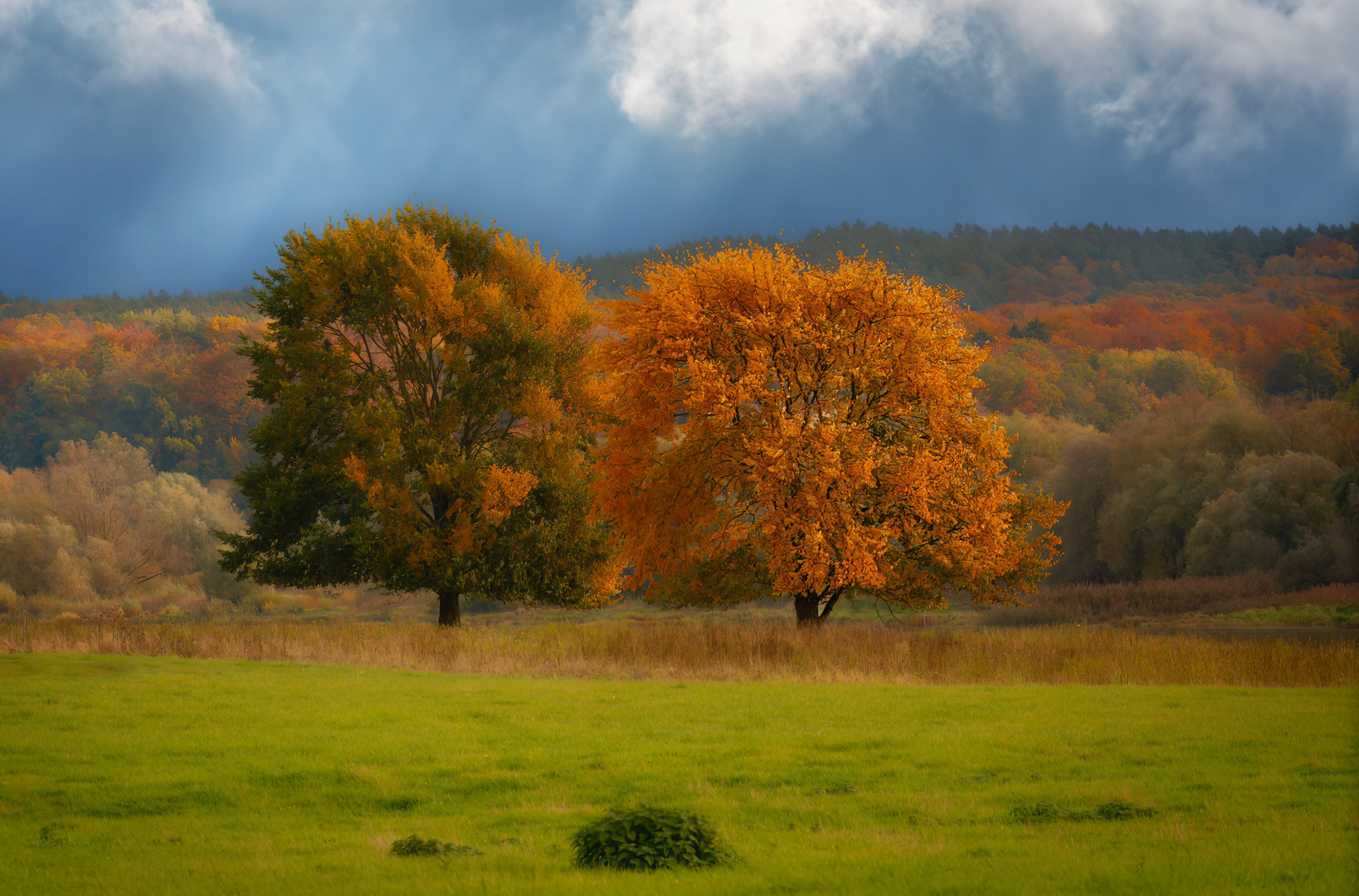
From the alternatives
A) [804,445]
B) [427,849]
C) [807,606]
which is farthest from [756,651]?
[427,849]

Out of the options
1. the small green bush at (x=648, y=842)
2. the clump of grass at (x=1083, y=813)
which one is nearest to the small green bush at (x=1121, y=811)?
the clump of grass at (x=1083, y=813)

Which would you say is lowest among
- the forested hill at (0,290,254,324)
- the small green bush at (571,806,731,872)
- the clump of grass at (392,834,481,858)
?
the clump of grass at (392,834,481,858)

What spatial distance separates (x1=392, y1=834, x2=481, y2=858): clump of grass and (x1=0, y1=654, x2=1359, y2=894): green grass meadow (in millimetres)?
202

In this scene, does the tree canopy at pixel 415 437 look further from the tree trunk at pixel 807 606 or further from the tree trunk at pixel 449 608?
the tree trunk at pixel 807 606

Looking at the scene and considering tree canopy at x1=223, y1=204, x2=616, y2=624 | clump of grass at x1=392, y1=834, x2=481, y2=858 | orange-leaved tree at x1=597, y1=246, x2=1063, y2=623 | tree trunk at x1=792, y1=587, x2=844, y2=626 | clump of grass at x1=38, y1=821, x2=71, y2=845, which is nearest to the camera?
clump of grass at x1=392, y1=834, x2=481, y2=858

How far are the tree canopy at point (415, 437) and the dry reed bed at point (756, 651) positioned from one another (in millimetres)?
4600

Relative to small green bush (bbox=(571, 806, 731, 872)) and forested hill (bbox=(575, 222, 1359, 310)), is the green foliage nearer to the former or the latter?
forested hill (bbox=(575, 222, 1359, 310))

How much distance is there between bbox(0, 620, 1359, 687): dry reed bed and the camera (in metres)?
19.6

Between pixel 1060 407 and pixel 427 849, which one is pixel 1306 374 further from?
pixel 427 849

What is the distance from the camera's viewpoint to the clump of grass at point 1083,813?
9398 mm

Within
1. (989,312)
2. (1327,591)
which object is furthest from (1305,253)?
(1327,591)

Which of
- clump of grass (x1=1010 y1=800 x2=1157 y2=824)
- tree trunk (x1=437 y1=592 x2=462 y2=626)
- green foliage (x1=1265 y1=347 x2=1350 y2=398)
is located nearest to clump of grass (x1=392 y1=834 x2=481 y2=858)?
clump of grass (x1=1010 y1=800 x2=1157 y2=824)

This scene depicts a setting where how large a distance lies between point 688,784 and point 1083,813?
402 centimetres

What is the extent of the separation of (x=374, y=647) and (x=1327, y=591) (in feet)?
136
